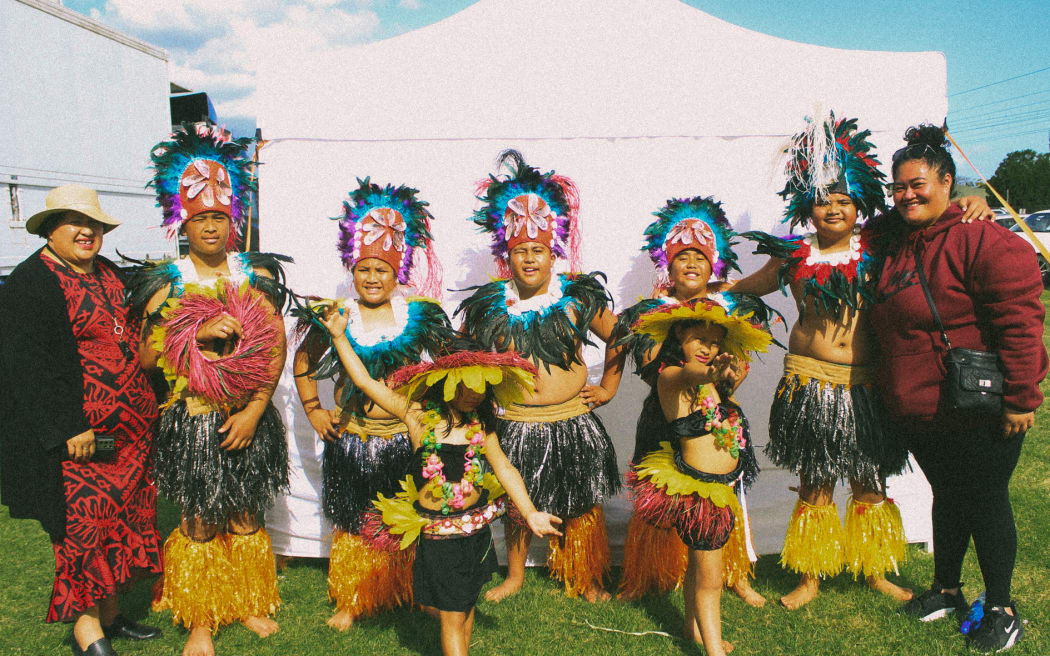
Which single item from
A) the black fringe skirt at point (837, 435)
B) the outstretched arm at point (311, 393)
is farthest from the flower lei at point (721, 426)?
the outstretched arm at point (311, 393)

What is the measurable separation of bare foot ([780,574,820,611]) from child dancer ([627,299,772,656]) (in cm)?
75

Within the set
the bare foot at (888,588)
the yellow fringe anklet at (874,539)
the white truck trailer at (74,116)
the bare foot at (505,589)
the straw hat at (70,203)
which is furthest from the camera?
the white truck trailer at (74,116)

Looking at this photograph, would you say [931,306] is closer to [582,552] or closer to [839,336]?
[839,336]

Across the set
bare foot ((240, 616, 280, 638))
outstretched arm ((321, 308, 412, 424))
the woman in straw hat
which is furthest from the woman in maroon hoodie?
the woman in straw hat

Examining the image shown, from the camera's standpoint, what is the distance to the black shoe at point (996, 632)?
2604 millimetres

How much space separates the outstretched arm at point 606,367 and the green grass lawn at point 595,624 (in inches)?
38.9

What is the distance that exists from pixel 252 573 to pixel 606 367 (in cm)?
184

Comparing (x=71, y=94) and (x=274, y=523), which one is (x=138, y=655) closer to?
(x=274, y=523)

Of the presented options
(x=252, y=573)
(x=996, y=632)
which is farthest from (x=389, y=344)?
(x=996, y=632)

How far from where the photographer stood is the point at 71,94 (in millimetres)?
10891

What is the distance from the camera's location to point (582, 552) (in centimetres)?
315

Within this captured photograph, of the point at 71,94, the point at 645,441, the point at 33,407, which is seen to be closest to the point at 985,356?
the point at 645,441

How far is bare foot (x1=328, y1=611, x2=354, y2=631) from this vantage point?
2969 mm

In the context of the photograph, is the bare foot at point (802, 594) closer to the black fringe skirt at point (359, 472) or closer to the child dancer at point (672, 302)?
the child dancer at point (672, 302)
